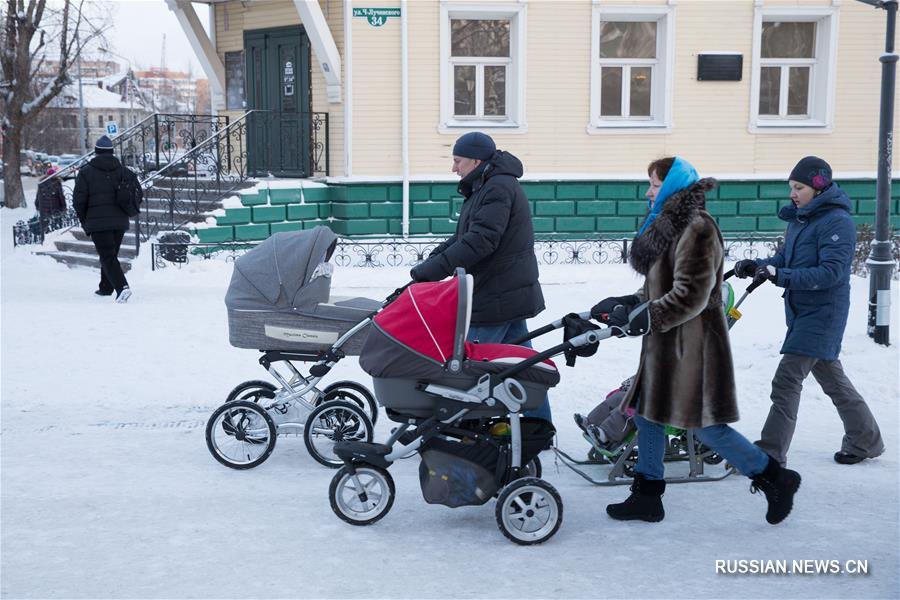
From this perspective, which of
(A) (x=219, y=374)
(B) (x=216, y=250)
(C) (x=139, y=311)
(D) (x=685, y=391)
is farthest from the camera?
(B) (x=216, y=250)

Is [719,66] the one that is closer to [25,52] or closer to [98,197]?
[98,197]

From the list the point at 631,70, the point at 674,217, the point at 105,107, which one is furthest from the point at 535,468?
the point at 105,107

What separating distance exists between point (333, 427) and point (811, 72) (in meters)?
12.8

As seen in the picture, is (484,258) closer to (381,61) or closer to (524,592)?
(524,592)

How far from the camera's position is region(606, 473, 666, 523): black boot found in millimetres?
4816

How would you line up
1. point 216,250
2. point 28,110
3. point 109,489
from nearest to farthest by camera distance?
1. point 109,489
2. point 216,250
3. point 28,110

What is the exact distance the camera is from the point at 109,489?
533 centimetres

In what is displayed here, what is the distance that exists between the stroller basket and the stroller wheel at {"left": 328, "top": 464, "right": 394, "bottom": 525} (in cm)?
21

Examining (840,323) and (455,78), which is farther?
(455,78)

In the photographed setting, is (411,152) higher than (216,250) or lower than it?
higher

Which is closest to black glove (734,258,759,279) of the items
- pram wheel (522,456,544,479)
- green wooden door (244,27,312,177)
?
pram wheel (522,456,544,479)

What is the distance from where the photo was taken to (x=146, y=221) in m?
14.9

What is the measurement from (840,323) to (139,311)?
25.1ft

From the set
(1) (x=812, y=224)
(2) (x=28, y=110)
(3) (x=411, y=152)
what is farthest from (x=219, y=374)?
(2) (x=28, y=110)
